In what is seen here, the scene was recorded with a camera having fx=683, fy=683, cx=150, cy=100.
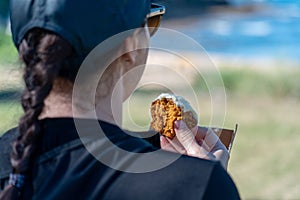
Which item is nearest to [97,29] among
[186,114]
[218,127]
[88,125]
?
[88,125]

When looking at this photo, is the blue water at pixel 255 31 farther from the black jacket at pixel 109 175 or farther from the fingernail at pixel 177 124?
the black jacket at pixel 109 175

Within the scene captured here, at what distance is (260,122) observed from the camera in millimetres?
5816

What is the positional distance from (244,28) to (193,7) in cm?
230

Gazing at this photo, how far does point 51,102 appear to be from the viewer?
1.05 meters

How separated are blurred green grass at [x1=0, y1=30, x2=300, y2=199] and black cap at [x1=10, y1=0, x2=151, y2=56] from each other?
183 centimetres

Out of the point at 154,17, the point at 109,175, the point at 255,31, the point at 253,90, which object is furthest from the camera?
the point at 255,31

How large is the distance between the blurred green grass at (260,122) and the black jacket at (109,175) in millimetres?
1845

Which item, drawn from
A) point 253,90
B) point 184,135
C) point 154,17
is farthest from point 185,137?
point 253,90

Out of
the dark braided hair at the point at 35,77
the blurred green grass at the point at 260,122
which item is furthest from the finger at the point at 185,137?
the blurred green grass at the point at 260,122

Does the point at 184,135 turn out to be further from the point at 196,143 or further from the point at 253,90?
the point at 253,90

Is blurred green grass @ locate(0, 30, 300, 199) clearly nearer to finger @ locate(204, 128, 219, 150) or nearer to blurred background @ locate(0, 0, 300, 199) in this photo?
blurred background @ locate(0, 0, 300, 199)

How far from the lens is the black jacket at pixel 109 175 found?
1004mm

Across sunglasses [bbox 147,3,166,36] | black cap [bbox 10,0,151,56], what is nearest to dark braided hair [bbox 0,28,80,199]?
black cap [bbox 10,0,151,56]

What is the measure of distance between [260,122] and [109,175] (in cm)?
491
